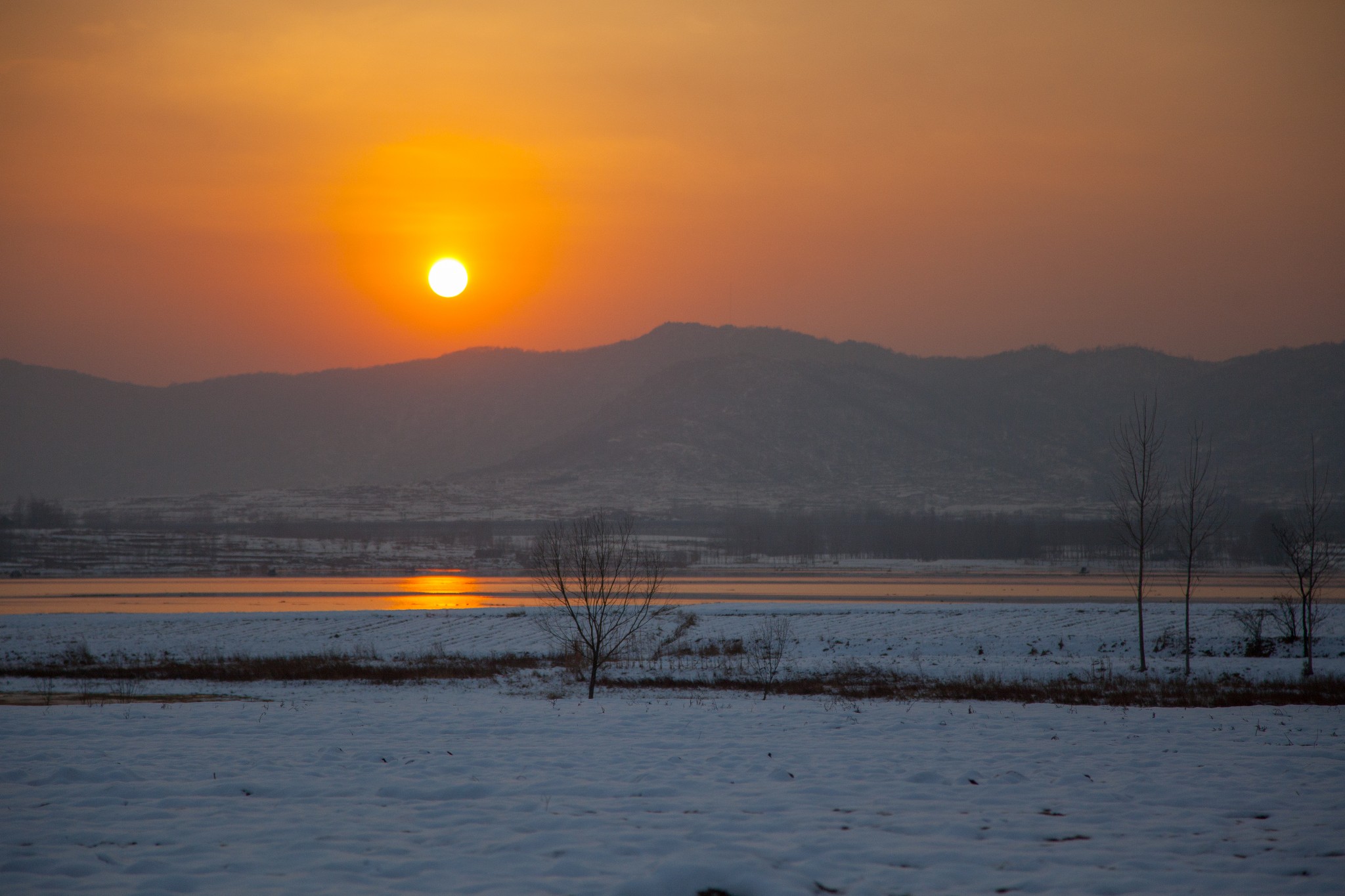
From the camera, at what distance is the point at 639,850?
321 inches

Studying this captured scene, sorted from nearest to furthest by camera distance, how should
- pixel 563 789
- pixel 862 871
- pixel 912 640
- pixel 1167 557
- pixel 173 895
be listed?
pixel 173 895, pixel 862 871, pixel 563 789, pixel 912 640, pixel 1167 557

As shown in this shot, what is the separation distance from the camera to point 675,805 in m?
9.73

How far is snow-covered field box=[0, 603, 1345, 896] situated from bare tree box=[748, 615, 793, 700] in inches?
230

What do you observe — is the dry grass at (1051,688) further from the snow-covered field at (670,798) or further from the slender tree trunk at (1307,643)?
the snow-covered field at (670,798)

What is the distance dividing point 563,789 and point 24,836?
5124 mm

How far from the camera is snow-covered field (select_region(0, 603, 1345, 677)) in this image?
28469 millimetres

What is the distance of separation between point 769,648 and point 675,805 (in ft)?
72.9

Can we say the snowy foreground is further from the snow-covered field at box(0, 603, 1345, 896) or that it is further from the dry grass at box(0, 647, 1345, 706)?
the dry grass at box(0, 647, 1345, 706)

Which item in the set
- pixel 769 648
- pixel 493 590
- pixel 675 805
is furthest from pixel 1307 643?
pixel 493 590

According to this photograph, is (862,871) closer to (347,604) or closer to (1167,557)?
(347,604)

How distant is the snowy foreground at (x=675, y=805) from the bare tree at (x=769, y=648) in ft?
27.1

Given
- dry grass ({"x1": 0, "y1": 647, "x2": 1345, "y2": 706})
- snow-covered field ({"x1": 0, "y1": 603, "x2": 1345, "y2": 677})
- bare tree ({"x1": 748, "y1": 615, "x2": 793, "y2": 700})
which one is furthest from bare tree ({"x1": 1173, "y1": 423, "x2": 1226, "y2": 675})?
bare tree ({"x1": 748, "y1": 615, "x2": 793, "y2": 700})

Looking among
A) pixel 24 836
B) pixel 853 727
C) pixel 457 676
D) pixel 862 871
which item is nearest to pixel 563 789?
pixel 862 871

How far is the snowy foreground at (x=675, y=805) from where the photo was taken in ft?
24.9
